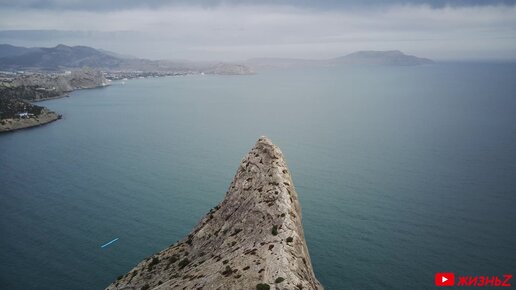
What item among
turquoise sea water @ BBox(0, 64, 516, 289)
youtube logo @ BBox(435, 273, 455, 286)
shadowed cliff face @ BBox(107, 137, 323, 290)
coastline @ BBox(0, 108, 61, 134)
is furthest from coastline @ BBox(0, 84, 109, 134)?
youtube logo @ BBox(435, 273, 455, 286)

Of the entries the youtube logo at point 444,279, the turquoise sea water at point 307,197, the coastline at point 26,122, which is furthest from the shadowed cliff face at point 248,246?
the coastline at point 26,122

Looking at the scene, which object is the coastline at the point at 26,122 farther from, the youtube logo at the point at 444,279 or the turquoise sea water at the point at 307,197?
the youtube logo at the point at 444,279

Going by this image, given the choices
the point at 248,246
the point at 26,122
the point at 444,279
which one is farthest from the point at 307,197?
the point at 26,122

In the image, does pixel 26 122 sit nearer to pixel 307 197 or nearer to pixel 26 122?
pixel 26 122

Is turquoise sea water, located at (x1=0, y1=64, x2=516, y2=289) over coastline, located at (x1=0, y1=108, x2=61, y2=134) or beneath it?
beneath

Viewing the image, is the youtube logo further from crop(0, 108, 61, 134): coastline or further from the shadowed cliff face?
crop(0, 108, 61, 134): coastline
